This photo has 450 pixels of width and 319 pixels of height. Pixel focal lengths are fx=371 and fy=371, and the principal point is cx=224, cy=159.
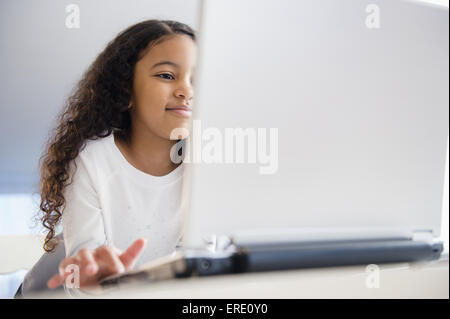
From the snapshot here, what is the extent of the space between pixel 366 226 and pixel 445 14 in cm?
35

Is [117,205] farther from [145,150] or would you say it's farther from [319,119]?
[319,119]

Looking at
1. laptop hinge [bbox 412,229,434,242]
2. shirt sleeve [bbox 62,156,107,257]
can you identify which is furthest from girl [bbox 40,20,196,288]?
laptop hinge [bbox 412,229,434,242]

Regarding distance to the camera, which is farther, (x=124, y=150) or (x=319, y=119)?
(x=124, y=150)

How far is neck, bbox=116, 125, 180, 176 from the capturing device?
792 mm

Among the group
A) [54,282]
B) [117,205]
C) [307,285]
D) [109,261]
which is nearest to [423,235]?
[307,285]

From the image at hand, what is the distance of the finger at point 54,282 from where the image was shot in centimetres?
75

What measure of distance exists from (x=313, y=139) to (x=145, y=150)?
432mm

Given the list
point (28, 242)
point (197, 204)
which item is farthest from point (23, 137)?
point (197, 204)

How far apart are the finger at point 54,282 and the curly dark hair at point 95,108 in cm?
6

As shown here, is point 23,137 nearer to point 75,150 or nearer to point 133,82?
point 75,150

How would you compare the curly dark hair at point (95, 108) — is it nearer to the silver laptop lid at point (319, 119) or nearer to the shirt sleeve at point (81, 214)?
the shirt sleeve at point (81, 214)

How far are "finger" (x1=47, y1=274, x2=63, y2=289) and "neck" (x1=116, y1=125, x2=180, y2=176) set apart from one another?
275 millimetres

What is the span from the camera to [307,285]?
422 mm

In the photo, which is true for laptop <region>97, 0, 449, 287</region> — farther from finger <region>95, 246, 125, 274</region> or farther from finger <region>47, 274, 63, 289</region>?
finger <region>47, 274, 63, 289</region>
